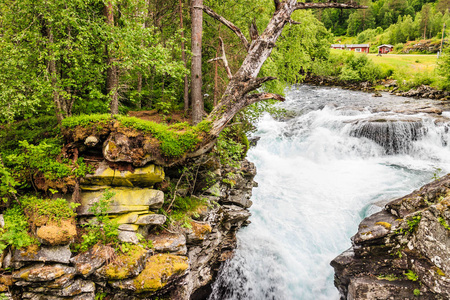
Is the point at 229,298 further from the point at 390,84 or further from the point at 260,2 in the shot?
the point at 390,84

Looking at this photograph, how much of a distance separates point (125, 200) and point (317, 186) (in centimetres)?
1006

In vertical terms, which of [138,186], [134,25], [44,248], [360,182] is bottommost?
[360,182]

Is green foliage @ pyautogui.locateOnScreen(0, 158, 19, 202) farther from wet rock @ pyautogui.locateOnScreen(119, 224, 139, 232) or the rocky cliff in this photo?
wet rock @ pyautogui.locateOnScreen(119, 224, 139, 232)

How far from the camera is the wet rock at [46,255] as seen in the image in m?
4.37

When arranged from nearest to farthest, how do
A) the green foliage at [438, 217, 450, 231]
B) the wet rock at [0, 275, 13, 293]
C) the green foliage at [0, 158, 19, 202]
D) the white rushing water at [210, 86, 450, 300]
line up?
the wet rock at [0, 275, 13, 293]
the green foliage at [0, 158, 19, 202]
the green foliage at [438, 217, 450, 231]
the white rushing water at [210, 86, 450, 300]

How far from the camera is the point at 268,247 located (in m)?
9.61

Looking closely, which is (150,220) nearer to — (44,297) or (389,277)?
(44,297)

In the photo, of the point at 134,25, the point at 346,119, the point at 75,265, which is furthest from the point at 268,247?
the point at 346,119

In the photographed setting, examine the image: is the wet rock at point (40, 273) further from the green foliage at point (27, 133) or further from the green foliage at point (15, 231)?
the green foliage at point (27, 133)

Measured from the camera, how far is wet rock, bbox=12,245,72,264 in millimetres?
4367

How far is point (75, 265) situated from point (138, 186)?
1.91m

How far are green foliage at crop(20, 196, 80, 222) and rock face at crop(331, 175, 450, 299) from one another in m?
7.28

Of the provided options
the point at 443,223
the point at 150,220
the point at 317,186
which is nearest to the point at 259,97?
the point at 150,220

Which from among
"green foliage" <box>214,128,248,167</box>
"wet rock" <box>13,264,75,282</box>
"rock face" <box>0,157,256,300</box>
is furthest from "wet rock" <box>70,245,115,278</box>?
"green foliage" <box>214,128,248,167</box>
